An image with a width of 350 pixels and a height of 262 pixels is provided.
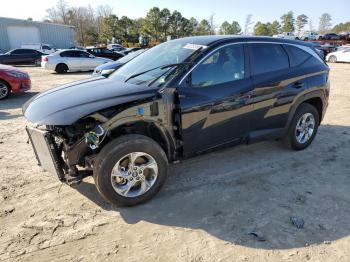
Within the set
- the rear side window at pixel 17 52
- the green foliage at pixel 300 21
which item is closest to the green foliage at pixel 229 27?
the green foliage at pixel 300 21

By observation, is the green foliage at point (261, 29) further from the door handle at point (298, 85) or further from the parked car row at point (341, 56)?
the door handle at point (298, 85)

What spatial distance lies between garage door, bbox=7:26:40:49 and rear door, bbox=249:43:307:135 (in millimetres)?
43072

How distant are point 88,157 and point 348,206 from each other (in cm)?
297

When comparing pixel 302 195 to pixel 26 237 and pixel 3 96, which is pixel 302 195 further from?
pixel 3 96

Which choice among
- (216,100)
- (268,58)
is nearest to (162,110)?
(216,100)

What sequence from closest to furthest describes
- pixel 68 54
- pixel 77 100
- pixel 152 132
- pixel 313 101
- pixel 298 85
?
1. pixel 77 100
2. pixel 152 132
3. pixel 298 85
4. pixel 313 101
5. pixel 68 54

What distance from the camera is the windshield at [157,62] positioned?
3979mm

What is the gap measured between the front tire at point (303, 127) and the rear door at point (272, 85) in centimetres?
31

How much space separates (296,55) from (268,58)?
699 millimetres

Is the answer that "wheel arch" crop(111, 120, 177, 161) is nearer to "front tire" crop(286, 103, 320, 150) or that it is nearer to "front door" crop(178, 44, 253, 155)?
"front door" crop(178, 44, 253, 155)

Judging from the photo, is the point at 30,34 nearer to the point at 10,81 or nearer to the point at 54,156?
the point at 10,81

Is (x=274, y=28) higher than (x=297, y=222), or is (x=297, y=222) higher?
(x=274, y=28)

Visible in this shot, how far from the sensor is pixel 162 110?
369cm

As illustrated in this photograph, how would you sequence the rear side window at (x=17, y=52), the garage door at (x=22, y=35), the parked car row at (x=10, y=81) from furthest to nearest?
the garage door at (x=22, y=35)
the rear side window at (x=17, y=52)
the parked car row at (x=10, y=81)
